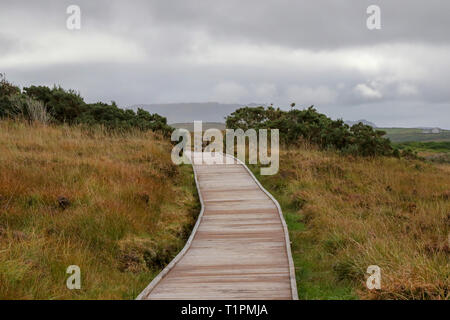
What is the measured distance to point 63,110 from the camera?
23312mm

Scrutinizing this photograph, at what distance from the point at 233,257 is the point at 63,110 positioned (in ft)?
57.8

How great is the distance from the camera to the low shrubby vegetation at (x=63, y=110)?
21.0 meters

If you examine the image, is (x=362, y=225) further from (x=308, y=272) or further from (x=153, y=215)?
(x=153, y=215)

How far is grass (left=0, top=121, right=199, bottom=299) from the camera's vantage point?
659cm

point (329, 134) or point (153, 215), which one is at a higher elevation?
point (329, 134)

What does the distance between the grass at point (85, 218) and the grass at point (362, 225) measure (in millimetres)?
2755

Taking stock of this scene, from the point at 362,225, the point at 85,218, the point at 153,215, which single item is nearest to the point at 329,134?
the point at 362,225

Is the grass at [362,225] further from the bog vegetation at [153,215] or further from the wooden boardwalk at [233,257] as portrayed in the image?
the wooden boardwalk at [233,257]

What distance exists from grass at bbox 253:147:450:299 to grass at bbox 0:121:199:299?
108 inches

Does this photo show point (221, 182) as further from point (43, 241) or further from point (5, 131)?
point (43, 241)

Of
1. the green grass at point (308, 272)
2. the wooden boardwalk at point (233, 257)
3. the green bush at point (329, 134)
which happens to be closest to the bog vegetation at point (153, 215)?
the green grass at point (308, 272)
